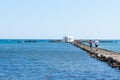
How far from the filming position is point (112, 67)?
35406 mm

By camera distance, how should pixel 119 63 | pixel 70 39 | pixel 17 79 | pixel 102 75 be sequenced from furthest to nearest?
pixel 70 39, pixel 119 63, pixel 102 75, pixel 17 79

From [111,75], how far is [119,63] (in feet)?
20.5

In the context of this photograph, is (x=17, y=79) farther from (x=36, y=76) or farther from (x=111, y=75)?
(x=111, y=75)

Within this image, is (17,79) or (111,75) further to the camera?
(111,75)

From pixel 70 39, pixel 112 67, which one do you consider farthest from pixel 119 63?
pixel 70 39

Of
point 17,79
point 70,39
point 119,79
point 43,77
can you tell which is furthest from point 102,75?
point 70,39

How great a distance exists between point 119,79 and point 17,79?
22.3 feet

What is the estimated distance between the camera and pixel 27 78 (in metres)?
27.2

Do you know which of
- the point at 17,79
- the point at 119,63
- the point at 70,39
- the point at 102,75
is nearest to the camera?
the point at 17,79

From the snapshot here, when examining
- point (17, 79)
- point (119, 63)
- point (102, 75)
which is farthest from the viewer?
point (119, 63)

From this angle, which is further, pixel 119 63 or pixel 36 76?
pixel 119 63

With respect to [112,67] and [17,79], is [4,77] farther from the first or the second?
[112,67]

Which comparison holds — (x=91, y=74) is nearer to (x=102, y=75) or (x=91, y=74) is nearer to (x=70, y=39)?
(x=102, y=75)

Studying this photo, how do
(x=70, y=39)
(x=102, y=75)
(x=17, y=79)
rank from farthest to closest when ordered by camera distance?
(x=70, y=39), (x=102, y=75), (x=17, y=79)
